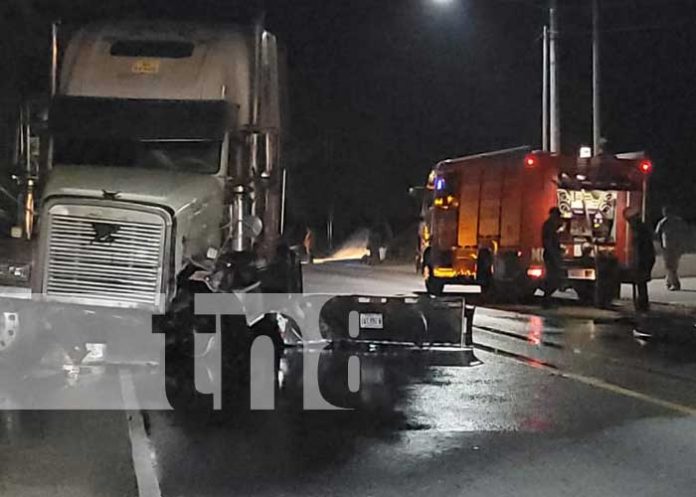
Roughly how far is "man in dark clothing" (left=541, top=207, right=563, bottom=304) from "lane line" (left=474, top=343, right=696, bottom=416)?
6457 millimetres

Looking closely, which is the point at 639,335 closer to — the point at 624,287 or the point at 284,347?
the point at 284,347

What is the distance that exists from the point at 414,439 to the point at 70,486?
8.86 feet

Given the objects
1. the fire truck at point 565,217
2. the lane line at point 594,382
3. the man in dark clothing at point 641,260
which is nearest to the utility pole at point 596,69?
the fire truck at point 565,217

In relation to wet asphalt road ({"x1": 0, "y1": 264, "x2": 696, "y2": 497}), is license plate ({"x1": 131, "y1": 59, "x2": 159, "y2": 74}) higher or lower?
higher

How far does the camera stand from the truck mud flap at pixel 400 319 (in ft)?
46.1

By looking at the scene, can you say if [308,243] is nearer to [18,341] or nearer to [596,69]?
[596,69]

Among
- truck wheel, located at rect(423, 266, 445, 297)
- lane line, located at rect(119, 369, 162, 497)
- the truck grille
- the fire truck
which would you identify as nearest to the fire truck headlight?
the fire truck

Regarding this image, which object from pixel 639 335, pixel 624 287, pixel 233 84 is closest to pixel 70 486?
pixel 233 84

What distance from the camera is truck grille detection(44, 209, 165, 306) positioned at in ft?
38.9

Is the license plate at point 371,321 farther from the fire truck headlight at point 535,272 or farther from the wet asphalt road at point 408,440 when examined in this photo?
the fire truck headlight at point 535,272

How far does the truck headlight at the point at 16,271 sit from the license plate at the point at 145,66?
8.76 ft

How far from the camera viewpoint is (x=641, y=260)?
65.1 feet

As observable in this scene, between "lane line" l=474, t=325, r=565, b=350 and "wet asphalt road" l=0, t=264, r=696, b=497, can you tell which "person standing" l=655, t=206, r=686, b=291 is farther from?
"wet asphalt road" l=0, t=264, r=696, b=497

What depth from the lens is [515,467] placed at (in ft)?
25.7
